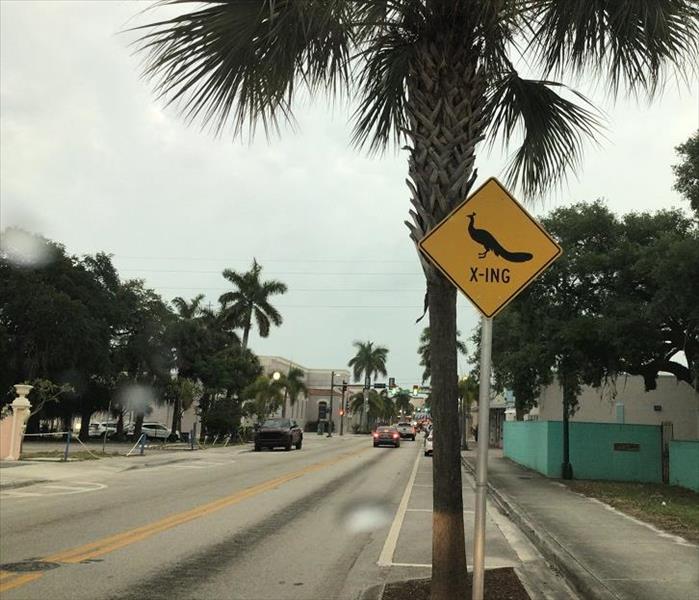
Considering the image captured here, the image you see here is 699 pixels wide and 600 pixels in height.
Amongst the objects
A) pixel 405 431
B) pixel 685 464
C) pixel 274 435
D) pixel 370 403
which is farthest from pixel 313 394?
pixel 685 464

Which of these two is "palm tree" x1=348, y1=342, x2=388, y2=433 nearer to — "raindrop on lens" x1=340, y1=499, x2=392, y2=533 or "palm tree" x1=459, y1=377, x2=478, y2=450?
"palm tree" x1=459, y1=377, x2=478, y2=450

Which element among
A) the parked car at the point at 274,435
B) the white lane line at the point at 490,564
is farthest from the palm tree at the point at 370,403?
the white lane line at the point at 490,564

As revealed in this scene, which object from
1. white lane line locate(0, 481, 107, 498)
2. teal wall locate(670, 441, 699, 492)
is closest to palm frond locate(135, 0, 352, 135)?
white lane line locate(0, 481, 107, 498)

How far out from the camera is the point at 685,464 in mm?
17406

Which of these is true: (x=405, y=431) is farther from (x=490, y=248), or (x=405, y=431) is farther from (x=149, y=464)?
(x=490, y=248)

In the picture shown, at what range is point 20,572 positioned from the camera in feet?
23.1

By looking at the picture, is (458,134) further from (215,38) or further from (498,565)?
(498,565)

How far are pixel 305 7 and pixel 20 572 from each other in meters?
6.18

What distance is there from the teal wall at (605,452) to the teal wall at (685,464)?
113cm

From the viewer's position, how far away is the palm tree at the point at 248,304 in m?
51.2

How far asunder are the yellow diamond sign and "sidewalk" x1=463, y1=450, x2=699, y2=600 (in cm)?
353

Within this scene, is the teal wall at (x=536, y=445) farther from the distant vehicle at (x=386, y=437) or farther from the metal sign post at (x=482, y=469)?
the metal sign post at (x=482, y=469)

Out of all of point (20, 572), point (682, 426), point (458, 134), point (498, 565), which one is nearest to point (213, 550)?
point (20, 572)

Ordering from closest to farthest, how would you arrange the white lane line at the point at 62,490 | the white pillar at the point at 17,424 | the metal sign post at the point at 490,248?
the metal sign post at the point at 490,248 → the white lane line at the point at 62,490 → the white pillar at the point at 17,424
